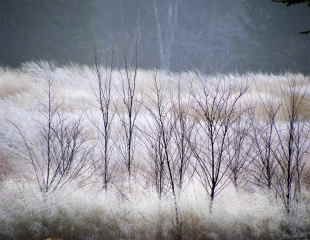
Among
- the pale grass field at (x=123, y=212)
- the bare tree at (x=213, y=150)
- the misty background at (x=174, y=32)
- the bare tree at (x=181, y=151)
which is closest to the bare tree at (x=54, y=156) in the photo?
the pale grass field at (x=123, y=212)

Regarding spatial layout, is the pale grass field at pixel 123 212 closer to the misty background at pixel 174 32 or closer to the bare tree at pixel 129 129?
the bare tree at pixel 129 129

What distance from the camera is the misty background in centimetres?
1430

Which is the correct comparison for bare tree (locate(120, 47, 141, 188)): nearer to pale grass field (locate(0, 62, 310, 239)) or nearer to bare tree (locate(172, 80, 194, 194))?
pale grass field (locate(0, 62, 310, 239))

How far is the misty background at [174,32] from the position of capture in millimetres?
14305

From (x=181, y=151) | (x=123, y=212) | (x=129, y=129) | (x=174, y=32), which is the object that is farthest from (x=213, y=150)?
(x=174, y=32)

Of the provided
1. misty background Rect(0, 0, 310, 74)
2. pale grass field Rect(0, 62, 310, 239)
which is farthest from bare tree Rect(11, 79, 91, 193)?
misty background Rect(0, 0, 310, 74)

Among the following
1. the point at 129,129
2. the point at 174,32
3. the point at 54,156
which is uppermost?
the point at 174,32

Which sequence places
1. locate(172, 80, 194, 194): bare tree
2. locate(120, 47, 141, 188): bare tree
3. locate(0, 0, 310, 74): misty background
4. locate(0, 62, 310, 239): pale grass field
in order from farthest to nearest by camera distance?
1. locate(0, 0, 310, 74): misty background
2. locate(120, 47, 141, 188): bare tree
3. locate(172, 80, 194, 194): bare tree
4. locate(0, 62, 310, 239): pale grass field

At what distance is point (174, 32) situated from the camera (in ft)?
52.6

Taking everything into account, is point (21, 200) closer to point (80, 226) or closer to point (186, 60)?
point (80, 226)

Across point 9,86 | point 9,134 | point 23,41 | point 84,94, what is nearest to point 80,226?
point 9,134

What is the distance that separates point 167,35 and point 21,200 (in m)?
13.7

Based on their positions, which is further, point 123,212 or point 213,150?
point 213,150

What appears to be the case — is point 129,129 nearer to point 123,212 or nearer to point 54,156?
point 54,156
